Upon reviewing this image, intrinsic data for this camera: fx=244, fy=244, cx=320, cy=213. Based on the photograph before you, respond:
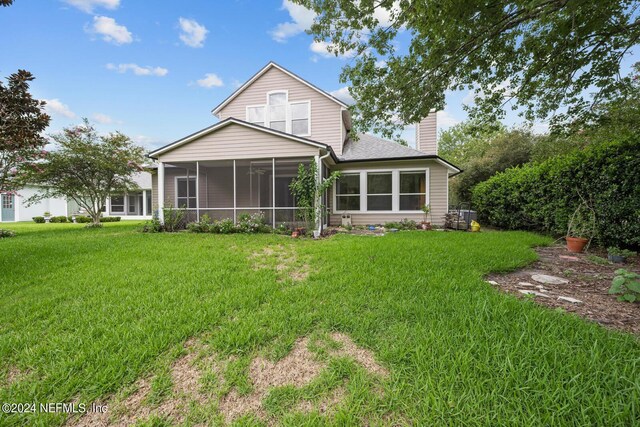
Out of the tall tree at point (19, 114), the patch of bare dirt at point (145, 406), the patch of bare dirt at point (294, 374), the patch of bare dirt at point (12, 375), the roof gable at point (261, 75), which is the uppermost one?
the roof gable at point (261, 75)

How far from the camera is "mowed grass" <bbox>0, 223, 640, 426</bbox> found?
1.58 m

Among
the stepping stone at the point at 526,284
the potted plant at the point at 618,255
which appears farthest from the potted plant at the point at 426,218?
the stepping stone at the point at 526,284

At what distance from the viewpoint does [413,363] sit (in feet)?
6.37

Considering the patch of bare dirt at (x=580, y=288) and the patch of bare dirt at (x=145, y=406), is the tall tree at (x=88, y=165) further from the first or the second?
the patch of bare dirt at (x=580, y=288)

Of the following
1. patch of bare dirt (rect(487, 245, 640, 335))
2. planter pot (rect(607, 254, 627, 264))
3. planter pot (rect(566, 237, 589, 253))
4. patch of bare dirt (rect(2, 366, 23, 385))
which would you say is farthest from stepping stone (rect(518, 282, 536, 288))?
patch of bare dirt (rect(2, 366, 23, 385))

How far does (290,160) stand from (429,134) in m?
6.15

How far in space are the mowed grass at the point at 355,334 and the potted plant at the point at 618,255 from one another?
2.84 metres

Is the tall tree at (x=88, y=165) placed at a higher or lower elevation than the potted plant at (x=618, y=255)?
higher

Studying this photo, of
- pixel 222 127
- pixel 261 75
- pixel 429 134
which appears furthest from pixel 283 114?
pixel 429 134

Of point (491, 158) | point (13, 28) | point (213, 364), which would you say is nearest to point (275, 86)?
point (13, 28)

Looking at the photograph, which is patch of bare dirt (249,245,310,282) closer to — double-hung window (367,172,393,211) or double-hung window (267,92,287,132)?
double-hung window (367,172,393,211)

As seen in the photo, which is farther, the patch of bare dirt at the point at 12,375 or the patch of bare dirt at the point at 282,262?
the patch of bare dirt at the point at 282,262

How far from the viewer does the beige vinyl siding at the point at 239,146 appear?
8.83 meters

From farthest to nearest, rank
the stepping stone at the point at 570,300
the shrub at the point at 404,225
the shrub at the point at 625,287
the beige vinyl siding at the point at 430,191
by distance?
the beige vinyl siding at the point at 430,191 < the shrub at the point at 404,225 < the stepping stone at the point at 570,300 < the shrub at the point at 625,287
